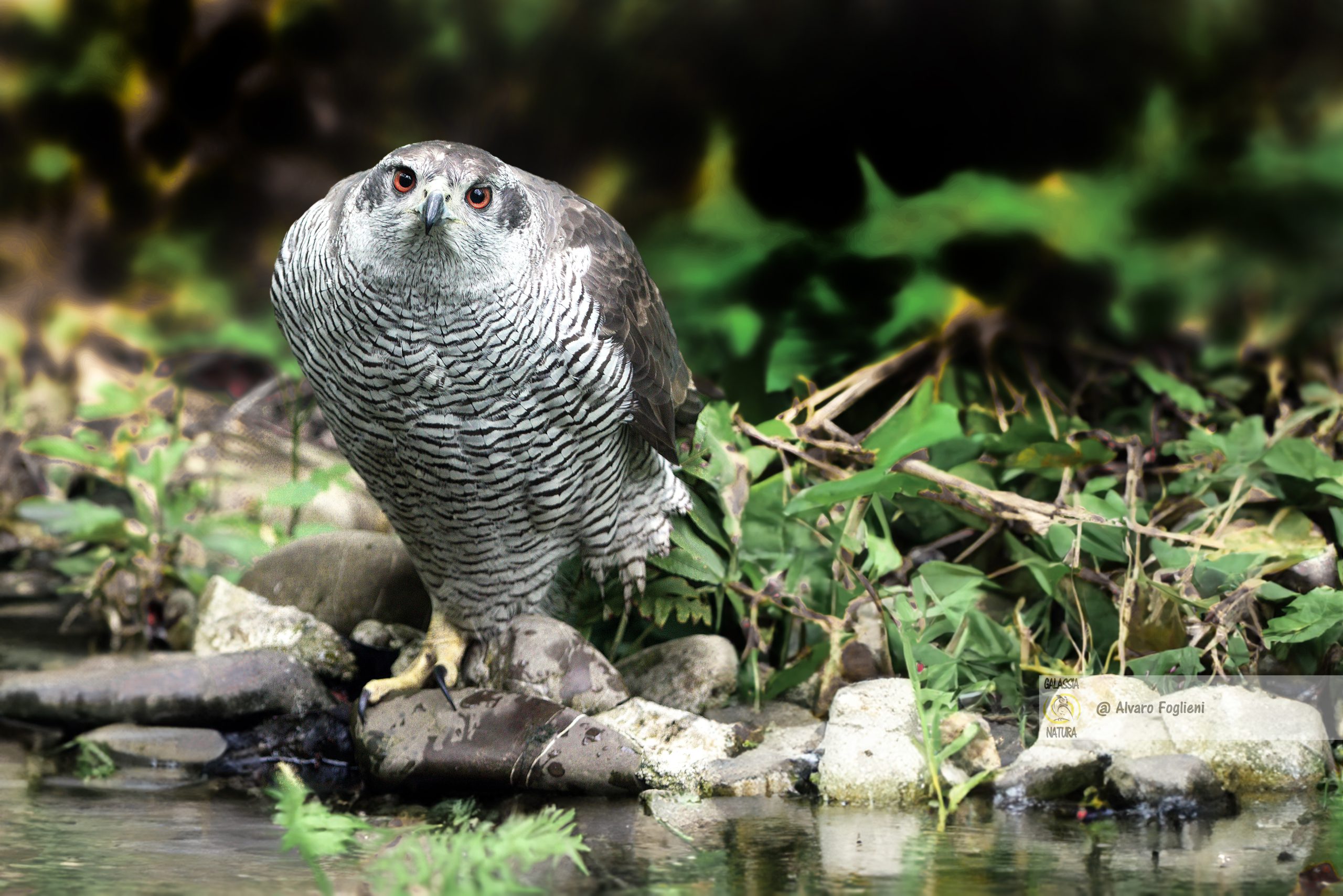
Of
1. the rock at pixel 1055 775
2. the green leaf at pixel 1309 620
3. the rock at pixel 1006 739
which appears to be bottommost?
the rock at pixel 1055 775

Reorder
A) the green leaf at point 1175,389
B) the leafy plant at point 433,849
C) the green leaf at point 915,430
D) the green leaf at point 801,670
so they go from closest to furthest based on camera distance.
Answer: the leafy plant at point 433,849
the green leaf at point 801,670
the green leaf at point 915,430
the green leaf at point 1175,389

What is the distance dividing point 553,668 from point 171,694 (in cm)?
92

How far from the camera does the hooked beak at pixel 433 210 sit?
262 cm

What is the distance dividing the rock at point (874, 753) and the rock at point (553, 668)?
566mm

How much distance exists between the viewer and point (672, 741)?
118 inches

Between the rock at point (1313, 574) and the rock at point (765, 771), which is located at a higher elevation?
the rock at point (1313, 574)

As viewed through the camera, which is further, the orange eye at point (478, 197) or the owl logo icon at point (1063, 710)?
the owl logo icon at point (1063, 710)

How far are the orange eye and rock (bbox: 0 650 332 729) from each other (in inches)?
52.0

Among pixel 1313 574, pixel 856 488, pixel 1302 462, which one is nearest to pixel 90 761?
pixel 856 488

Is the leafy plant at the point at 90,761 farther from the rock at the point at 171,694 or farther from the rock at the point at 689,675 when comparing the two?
the rock at the point at 689,675

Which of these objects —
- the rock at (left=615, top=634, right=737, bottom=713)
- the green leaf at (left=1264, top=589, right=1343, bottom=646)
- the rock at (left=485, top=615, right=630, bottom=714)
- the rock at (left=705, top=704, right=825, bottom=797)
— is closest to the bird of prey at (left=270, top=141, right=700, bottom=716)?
the rock at (left=485, top=615, right=630, bottom=714)

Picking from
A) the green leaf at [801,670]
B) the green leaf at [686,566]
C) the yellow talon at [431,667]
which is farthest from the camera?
the green leaf at [686,566]

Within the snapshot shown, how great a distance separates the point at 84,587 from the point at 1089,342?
132 inches

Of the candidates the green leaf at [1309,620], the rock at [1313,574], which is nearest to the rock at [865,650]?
the green leaf at [1309,620]
